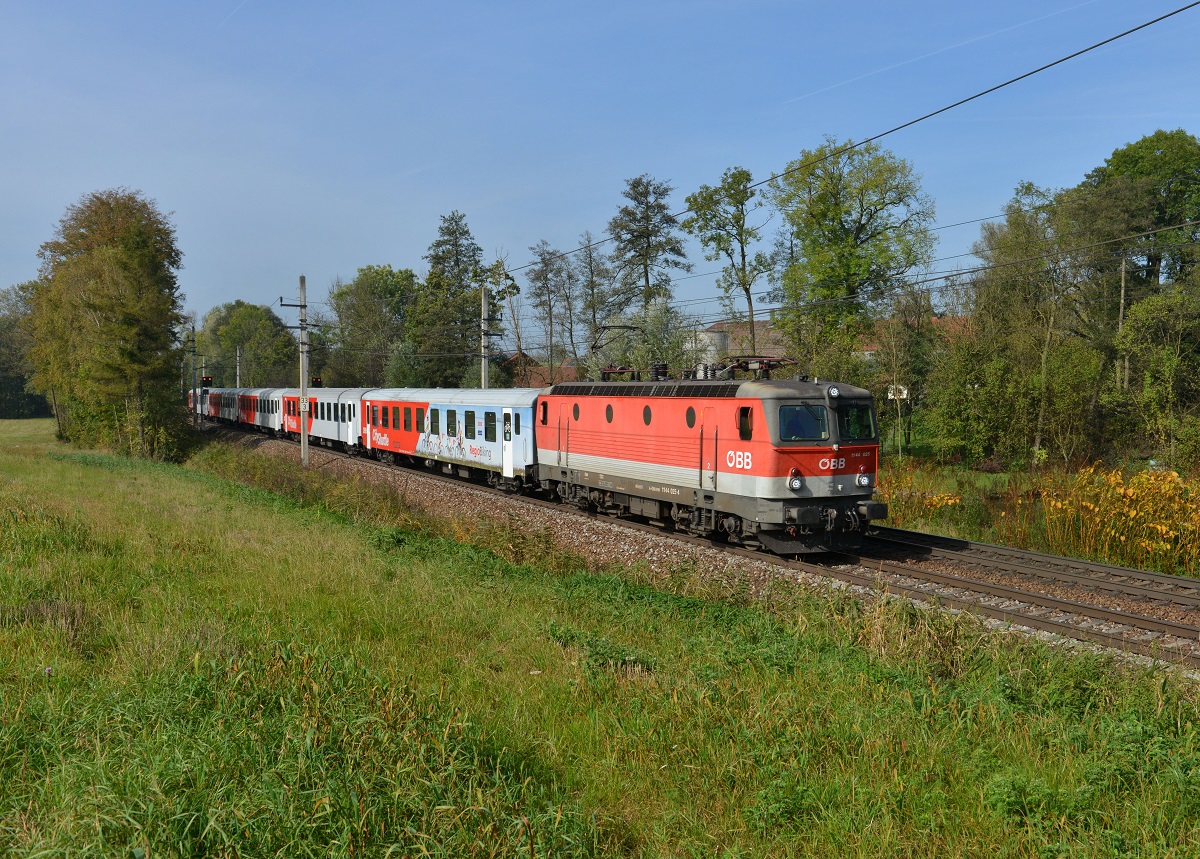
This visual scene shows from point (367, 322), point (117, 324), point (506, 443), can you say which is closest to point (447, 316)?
point (367, 322)

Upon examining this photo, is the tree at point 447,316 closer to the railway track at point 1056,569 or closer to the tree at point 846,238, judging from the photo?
the tree at point 846,238

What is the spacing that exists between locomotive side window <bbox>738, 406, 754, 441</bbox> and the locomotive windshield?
156 centimetres

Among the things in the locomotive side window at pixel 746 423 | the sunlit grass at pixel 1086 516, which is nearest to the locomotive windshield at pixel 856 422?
the locomotive side window at pixel 746 423

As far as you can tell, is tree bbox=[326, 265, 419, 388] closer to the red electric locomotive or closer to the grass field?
the red electric locomotive

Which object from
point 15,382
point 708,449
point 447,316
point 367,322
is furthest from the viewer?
point 15,382

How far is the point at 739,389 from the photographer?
14.3 m

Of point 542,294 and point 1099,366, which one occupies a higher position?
point 542,294

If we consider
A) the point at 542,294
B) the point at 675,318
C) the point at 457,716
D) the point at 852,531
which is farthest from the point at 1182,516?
the point at 542,294

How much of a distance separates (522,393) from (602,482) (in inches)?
195

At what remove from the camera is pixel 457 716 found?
18.6 ft

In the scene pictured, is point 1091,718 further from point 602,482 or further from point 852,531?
point 602,482

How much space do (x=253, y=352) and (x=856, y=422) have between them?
293ft

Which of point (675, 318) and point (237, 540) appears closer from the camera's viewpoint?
point (237, 540)

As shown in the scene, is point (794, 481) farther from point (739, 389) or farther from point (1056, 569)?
point (1056, 569)
